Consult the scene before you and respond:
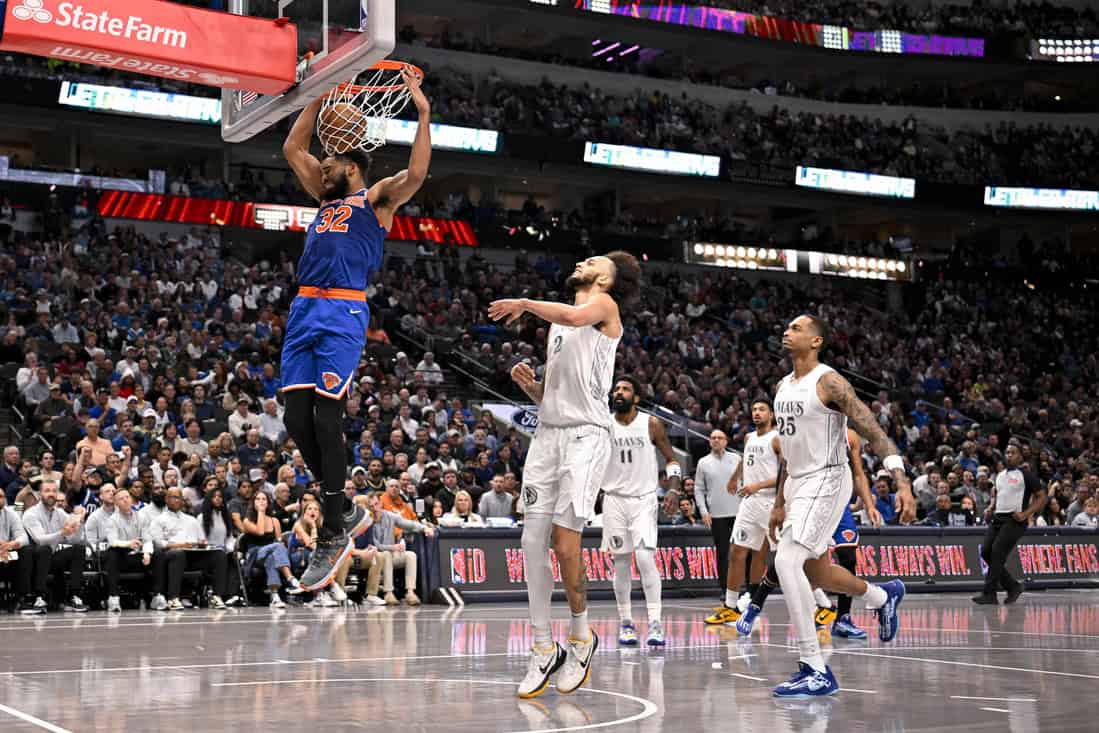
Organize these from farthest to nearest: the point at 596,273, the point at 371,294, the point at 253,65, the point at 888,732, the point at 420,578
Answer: the point at 371,294, the point at 420,578, the point at 596,273, the point at 253,65, the point at 888,732

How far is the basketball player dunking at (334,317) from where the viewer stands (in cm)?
700

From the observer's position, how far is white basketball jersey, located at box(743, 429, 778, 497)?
525 inches

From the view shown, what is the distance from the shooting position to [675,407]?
93.3 feet

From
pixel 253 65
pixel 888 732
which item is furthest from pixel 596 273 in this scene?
pixel 888 732

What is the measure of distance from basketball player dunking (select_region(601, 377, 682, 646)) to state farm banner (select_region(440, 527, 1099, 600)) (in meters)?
3.23

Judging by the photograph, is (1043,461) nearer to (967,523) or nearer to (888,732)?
(967,523)

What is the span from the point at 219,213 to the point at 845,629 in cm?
2462

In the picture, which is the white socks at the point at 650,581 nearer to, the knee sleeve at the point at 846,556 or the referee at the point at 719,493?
the knee sleeve at the point at 846,556

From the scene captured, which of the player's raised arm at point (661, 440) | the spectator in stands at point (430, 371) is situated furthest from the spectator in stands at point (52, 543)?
the spectator in stands at point (430, 371)

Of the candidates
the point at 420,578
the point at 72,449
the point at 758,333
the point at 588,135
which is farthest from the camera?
the point at 588,135

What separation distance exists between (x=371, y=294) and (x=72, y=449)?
1246 cm

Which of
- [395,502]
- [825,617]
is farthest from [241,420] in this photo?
[825,617]

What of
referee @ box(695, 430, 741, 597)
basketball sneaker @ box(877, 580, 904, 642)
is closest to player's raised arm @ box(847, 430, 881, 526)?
basketball sneaker @ box(877, 580, 904, 642)

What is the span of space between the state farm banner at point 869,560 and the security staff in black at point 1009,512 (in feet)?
6.69
